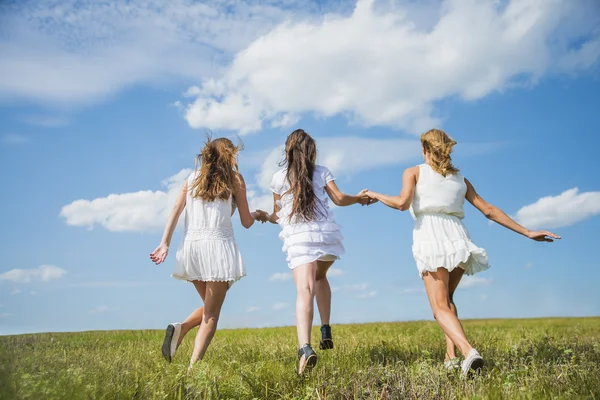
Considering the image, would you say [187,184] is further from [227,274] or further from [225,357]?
[225,357]

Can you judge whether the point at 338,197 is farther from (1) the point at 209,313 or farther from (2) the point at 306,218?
(1) the point at 209,313

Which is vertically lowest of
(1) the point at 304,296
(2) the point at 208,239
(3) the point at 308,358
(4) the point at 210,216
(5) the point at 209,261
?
(3) the point at 308,358

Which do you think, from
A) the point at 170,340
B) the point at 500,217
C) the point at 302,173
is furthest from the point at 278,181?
the point at 500,217

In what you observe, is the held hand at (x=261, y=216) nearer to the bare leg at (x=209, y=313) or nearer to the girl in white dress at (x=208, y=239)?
the girl in white dress at (x=208, y=239)

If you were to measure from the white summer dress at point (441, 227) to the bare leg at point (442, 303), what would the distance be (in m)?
0.12

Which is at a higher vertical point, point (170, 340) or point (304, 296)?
point (304, 296)

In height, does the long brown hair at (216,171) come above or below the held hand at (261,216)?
above

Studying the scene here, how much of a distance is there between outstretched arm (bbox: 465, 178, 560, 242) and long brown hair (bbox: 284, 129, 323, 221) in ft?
6.31

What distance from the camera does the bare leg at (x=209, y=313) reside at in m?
6.62

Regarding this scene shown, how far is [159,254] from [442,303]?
3.42m

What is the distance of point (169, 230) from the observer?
271 inches

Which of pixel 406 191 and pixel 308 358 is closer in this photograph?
pixel 308 358

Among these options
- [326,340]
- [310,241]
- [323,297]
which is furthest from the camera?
[323,297]

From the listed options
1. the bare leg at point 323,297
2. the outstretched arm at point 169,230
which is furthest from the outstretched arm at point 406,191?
the outstretched arm at point 169,230
